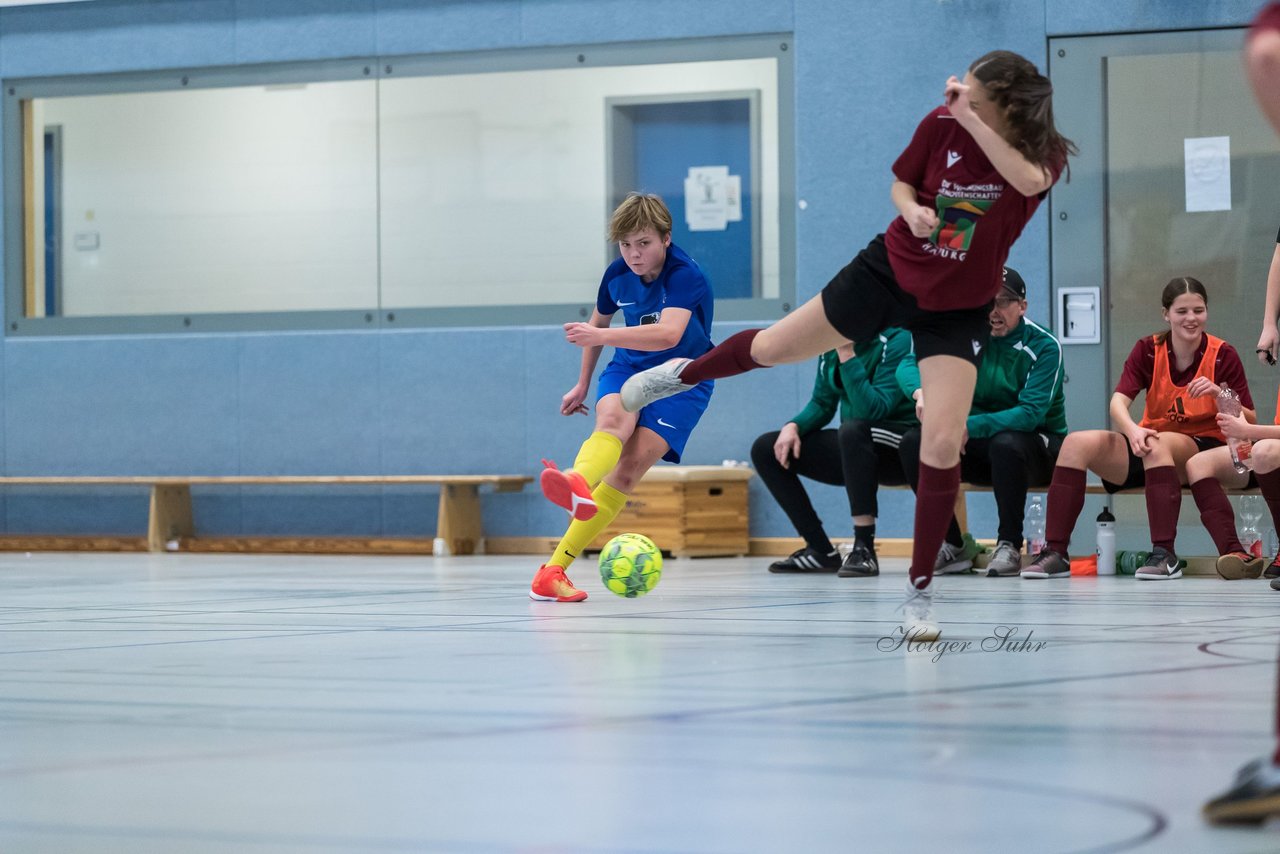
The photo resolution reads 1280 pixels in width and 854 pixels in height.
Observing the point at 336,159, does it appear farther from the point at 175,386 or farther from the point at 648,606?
the point at 648,606

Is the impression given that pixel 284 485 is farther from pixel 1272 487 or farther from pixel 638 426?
pixel 1272 487

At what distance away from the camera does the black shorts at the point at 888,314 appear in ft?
11.9

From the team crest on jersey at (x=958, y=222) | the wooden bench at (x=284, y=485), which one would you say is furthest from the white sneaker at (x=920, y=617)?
the wooden bench at (x=284, y=485)

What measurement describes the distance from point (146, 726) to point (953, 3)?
7.35 m

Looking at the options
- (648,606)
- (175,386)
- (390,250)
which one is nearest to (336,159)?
(390,250)

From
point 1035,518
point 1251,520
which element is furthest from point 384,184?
point 1251,520

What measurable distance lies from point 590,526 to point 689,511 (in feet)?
11.4

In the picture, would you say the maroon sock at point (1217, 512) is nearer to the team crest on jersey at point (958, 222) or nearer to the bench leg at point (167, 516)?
the team crest on jersey at point (958, 222)

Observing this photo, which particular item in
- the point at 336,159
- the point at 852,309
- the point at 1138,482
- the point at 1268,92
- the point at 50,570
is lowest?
the point at 50,570

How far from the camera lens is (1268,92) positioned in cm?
218

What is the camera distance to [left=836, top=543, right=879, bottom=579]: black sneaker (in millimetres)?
6758

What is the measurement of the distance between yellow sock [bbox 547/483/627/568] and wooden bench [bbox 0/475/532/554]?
12.8ft

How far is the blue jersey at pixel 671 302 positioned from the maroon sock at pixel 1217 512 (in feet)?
7.08

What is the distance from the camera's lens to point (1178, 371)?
255 inches
